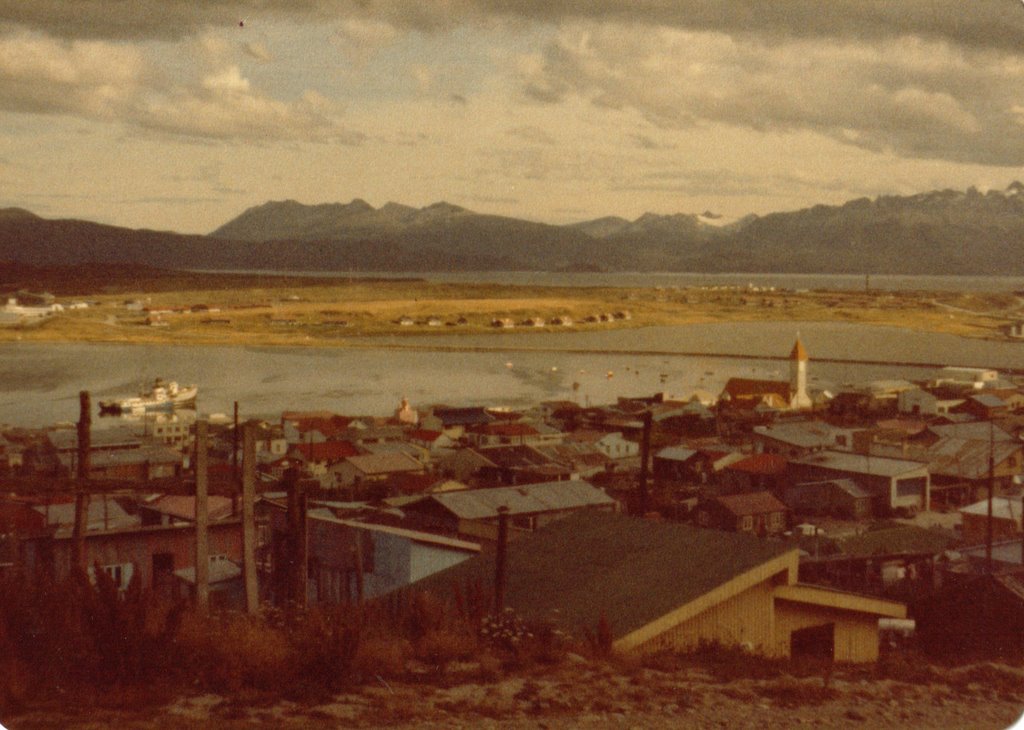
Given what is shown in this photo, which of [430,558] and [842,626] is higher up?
[430,558]

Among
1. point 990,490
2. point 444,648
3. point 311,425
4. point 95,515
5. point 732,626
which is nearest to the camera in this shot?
point 444,648

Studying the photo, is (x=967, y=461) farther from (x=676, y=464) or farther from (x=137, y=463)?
(x=137, y=463)

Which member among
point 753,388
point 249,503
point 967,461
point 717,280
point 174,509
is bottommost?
point 174,509

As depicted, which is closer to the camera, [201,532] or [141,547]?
[201,532]

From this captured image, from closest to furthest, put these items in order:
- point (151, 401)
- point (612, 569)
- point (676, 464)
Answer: point (612, 569) < point (151, 401) < point (676, 464)

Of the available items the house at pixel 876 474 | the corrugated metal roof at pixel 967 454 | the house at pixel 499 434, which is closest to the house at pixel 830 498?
the house at pixel 876 474

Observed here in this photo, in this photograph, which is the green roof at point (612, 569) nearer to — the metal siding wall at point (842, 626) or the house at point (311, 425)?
the metal siding wall at point (842, 626)

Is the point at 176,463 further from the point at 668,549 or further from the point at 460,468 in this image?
the point at 668,549

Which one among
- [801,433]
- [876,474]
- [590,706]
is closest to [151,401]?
[590,706]
